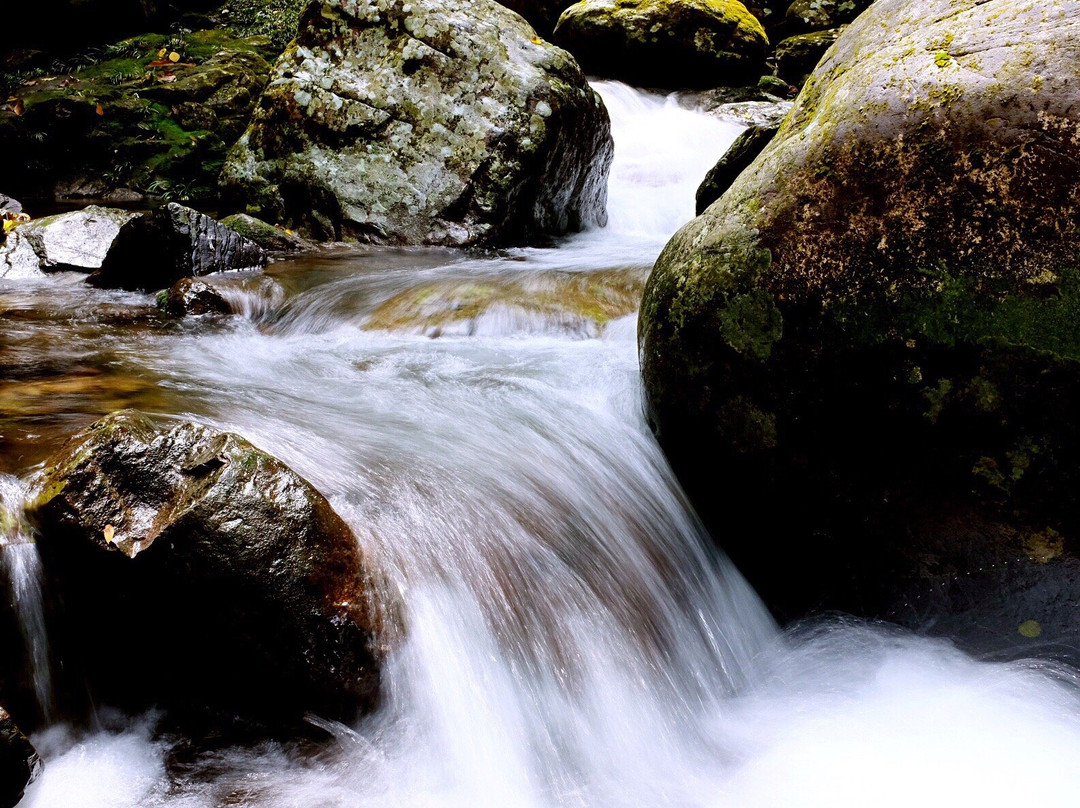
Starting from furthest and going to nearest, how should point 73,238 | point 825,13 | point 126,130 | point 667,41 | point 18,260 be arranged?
point 825,13 → point 667,41 → point 126,130 → point 73,238 → point 18,260

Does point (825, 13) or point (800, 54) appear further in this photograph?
point (825, 13)

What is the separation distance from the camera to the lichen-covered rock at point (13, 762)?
1.67 m

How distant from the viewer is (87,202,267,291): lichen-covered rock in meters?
6.15

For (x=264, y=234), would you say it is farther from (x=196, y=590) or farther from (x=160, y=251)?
(x=196, y=590)

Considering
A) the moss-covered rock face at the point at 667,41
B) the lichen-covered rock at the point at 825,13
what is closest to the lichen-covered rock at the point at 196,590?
the moss-covered rock face at the point at 667,41

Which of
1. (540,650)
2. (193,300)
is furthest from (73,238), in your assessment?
(540,650)

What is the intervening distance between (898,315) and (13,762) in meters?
2.94

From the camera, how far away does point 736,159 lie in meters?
6.16

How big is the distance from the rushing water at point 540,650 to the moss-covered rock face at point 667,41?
524 inches

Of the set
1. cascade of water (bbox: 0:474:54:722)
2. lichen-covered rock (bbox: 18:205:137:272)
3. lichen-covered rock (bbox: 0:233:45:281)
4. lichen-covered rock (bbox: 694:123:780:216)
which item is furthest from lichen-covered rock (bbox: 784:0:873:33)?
cascade of water (bbox: 0:474:54:722)

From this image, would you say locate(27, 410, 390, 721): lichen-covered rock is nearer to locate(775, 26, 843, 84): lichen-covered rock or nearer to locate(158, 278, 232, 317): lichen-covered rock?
locate(158, 278, 232, 317): lichen-covered rock

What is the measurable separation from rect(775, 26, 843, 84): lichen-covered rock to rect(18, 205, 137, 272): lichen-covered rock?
14.7 metres

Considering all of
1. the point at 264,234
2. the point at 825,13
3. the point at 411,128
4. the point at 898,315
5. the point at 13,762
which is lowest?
the point at 13,762

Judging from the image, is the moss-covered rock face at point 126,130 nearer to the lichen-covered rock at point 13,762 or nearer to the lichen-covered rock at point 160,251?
the lichen-covered rock at point 160,251
